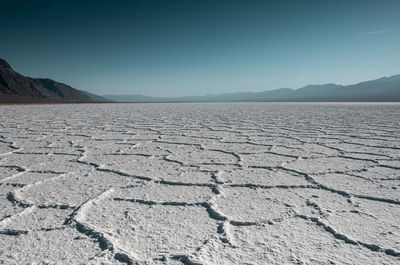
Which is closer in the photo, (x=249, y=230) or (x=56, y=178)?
(x=249, y=230)

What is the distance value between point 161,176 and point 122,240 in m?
0.70

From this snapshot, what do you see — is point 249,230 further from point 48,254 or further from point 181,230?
point 48,254

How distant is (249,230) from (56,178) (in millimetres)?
1045

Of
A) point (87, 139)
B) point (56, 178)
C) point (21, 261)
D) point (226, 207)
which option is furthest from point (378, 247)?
point (87, 139)

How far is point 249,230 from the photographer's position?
924mm

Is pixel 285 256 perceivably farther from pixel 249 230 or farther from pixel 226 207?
pixel 226 207

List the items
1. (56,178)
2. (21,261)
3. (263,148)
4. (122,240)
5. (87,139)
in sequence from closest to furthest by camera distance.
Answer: (21,261)
(122,240)
(56,178)
(263,148)
(87,139)

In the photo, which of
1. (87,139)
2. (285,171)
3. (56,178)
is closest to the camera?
(56,178)

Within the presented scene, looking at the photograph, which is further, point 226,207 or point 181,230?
point 226,207

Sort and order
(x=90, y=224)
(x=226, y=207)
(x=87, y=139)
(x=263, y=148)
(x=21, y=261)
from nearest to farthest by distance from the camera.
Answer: (x=21, y=261) < (x=90, y=224) < (x=226, y=207) < (x=263, y=148) < (x=87, y=139)

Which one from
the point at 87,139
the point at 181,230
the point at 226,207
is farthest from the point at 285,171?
the point at 87,139

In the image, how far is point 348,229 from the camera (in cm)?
92

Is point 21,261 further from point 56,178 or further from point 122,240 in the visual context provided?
point 56,178

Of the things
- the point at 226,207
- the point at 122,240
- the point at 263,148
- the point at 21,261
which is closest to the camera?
the point at 21,261
